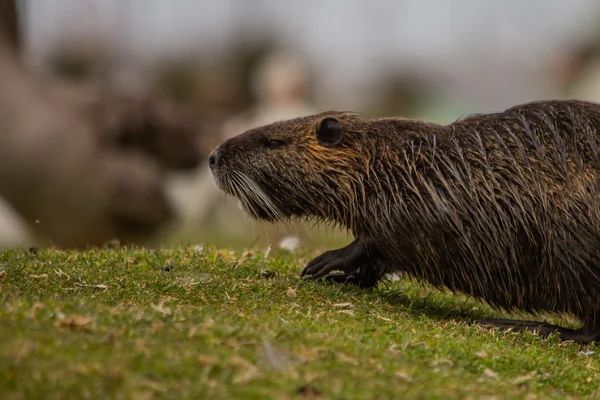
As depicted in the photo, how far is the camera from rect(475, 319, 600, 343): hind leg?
5.30m

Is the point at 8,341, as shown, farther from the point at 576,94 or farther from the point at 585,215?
the point at 576,94

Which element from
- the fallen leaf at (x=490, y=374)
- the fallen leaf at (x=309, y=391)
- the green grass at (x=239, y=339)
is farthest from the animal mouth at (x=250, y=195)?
the fallen leaf at (x=309, y=391)

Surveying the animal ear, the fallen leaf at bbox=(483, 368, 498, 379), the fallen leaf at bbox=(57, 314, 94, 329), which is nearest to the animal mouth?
the animal ear

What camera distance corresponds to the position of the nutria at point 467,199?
5.18m

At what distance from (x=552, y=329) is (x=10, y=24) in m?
7.17

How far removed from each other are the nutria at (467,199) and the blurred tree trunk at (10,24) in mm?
5025

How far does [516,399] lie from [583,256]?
1.76m

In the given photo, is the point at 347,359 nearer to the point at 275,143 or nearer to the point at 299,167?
the point at 299,167

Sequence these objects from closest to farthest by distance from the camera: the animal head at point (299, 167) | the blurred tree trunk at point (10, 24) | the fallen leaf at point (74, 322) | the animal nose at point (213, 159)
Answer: the fallen leaf at point (74, 322) < the animal head at point (299, 167) < the animal nose at point (213, 159) < the blurred tree trunk at point (10, 24)

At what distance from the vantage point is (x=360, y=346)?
12.8ft

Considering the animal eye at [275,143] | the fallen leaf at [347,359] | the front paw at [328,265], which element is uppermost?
the animal eye at [275,143]

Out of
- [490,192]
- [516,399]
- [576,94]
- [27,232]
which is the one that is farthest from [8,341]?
[576,94]

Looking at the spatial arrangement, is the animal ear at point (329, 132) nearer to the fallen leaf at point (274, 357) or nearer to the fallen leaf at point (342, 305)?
the fallen leaf at point (342, 305)

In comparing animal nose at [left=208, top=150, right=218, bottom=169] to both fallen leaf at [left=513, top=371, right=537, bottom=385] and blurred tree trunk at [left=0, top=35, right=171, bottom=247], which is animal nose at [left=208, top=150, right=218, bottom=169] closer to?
fallen leaf at [left=513, top=371, right=537, bottom=385]
